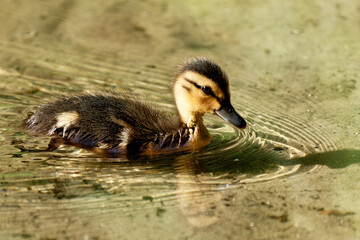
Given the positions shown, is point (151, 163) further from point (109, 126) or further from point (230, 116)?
point (230, 116)

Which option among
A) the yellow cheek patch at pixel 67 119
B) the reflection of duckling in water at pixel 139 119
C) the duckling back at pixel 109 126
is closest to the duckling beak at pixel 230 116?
the reflection of duckling in water at pixel 139 119

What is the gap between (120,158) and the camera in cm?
405

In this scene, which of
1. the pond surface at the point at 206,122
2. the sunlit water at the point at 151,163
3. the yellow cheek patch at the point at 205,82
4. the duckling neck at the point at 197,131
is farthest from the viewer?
the duckling neck at the point at 197,131

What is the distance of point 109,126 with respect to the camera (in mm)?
4160

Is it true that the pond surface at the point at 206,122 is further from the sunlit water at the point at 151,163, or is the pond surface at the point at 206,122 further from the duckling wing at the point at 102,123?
the duckling wing at the point at 102,123

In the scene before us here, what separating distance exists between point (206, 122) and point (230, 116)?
555mm

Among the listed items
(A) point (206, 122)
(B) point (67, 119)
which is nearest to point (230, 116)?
(A) point (206, 122)

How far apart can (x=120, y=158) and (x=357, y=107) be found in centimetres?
196

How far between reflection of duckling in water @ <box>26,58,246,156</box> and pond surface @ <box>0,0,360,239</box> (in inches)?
4.6

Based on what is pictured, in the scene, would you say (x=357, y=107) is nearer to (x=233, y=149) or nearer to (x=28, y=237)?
(x=233, y=149)

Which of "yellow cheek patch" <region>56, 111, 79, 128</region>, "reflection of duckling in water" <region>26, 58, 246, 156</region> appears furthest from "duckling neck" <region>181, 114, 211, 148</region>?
"yellow cheek patch" <region>56, 111, 79, 128</region>

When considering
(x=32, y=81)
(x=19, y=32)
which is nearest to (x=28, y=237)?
(x=32, y=81)

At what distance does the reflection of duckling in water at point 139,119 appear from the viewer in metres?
4.16

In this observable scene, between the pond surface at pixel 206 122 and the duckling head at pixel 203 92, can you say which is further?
the duckling head at pixel 203 92
